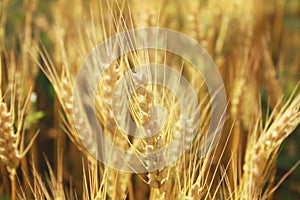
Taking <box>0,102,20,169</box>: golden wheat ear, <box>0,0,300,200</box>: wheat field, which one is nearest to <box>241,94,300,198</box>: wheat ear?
<box>0,0,300,200</box>: wheat field

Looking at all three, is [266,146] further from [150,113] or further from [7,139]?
[7,139]

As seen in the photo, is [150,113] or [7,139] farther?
[7,139]

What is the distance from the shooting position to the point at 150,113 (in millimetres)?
994

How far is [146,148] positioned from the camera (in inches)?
39.8

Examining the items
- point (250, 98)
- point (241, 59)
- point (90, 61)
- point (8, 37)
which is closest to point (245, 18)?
point (241, 59)

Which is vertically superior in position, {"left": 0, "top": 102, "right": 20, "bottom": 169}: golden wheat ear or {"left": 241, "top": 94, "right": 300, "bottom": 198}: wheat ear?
{"left": 0, "top": 102, "right": 20, "bottom": 169}: golden wheat ear

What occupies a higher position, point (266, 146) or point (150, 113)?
point (150, 113)

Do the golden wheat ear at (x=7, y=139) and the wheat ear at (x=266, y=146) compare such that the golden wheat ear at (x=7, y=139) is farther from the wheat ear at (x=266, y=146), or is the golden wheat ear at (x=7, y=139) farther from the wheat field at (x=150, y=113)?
the wheat ear at (x=266, y=146)

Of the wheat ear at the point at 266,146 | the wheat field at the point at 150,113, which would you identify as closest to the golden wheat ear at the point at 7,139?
the wheat field at the point at 150,113

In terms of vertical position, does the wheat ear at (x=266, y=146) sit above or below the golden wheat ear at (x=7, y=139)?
below

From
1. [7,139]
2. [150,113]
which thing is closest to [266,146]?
Answer: [150,113]

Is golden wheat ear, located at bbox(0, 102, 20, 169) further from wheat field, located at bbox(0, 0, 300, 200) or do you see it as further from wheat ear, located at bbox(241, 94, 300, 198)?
wheat ear, located at bbox(241, 94, 300, 198)

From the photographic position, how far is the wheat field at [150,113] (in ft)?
3.48

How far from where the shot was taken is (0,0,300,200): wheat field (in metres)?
1.06
